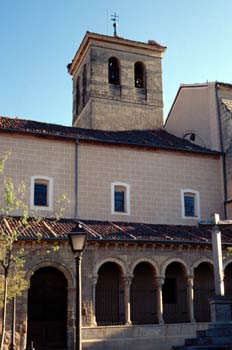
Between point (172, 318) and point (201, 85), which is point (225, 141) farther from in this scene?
point (172, 318)

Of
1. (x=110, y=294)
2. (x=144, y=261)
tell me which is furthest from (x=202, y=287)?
(x=110, y=294)

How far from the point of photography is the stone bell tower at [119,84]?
3155 cm

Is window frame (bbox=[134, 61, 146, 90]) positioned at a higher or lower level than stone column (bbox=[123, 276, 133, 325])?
higher

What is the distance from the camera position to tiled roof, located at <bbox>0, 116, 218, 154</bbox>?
2411cm

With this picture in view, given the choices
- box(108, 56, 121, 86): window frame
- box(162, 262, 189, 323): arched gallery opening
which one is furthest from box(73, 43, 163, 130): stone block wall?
box(162, 262, 189, 323): arched gallery opening

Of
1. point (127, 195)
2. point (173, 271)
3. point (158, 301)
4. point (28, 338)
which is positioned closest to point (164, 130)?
point (127, 195)

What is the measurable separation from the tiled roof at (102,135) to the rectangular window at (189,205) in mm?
2451

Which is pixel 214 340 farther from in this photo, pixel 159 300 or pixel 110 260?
pixel 110 260

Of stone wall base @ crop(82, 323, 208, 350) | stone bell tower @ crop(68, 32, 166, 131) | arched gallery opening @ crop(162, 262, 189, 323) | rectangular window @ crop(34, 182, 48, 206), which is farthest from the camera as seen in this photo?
stone bell tower @ crop(68, 32, 166, 131)

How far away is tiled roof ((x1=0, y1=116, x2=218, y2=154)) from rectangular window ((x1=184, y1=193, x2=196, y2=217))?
245cm

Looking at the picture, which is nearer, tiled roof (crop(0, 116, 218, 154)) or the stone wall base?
the stone wall base

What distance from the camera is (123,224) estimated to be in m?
23.6

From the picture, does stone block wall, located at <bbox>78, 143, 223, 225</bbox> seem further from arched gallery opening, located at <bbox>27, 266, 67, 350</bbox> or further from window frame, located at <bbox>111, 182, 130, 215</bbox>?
arched gallery opening, located at <bbox>27, 266, 67, 350</bbox>

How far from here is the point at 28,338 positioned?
67.0ft
